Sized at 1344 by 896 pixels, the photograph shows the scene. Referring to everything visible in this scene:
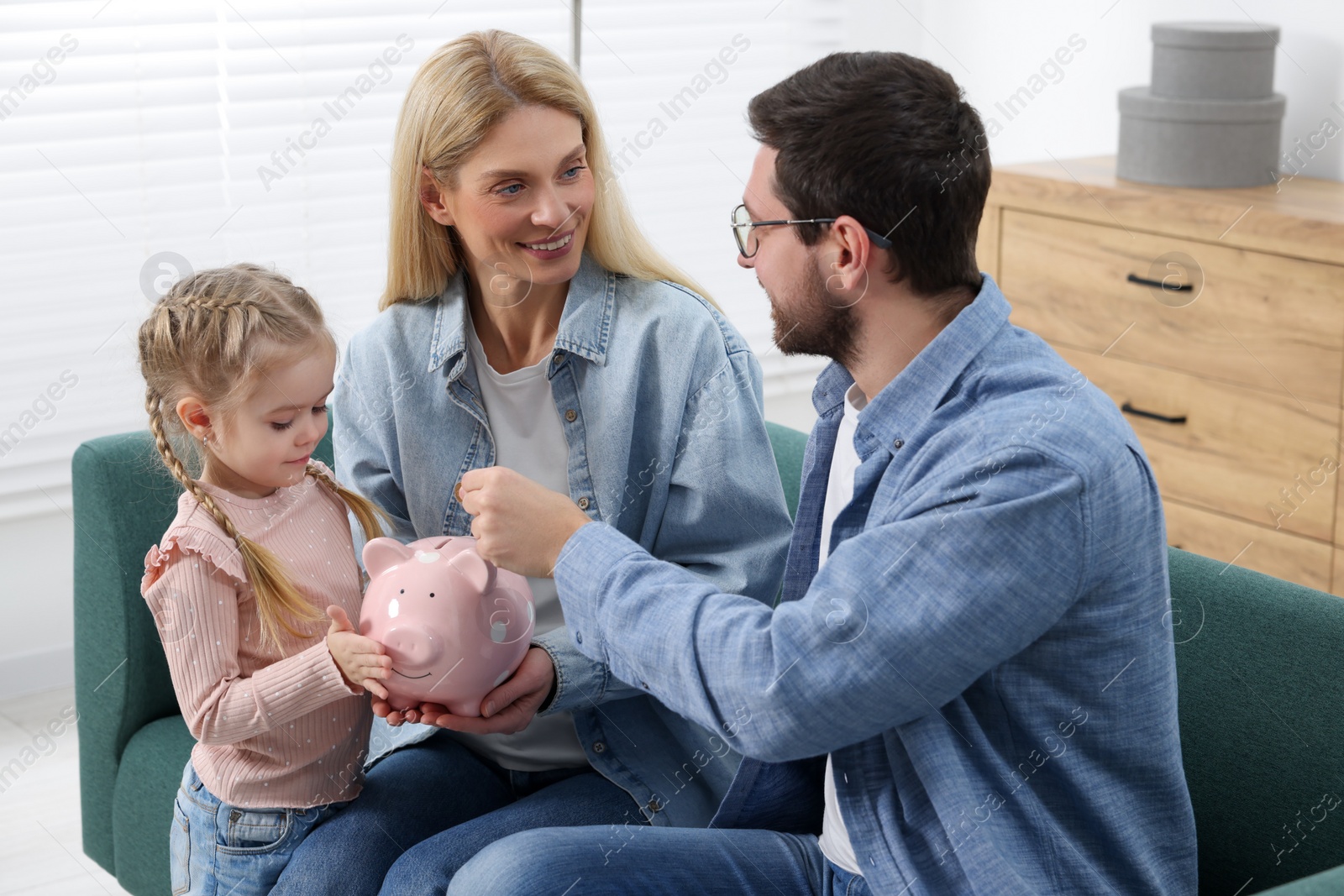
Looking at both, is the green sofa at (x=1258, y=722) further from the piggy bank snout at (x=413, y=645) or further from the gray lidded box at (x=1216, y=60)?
the gray lidded box at (x=1216, y=60)

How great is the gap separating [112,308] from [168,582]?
178cm

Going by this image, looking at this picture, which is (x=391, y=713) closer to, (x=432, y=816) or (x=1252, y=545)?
(x=432, y=816)

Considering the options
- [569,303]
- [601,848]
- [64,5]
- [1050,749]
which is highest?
[64,5]

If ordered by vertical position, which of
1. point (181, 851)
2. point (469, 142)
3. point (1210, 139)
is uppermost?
point (469, 142)

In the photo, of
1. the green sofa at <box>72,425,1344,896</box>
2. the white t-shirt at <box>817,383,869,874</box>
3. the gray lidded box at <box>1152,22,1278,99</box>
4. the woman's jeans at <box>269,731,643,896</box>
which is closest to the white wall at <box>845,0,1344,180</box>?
the gray lidded box at <box>1152,22,1278,99</box>

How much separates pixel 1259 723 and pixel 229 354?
3.62 ft

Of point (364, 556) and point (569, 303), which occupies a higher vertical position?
point (569, 303)

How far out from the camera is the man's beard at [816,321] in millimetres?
1268

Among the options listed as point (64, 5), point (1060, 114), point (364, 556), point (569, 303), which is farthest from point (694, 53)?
point (364, 556)

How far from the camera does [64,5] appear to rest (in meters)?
2.80

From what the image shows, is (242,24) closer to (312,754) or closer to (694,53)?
(694,53)

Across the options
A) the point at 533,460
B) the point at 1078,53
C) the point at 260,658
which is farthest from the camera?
the point at 1078,53

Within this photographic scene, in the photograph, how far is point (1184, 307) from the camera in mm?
2867

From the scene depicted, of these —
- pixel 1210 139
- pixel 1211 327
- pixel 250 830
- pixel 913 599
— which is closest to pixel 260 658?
pixel 250 830
